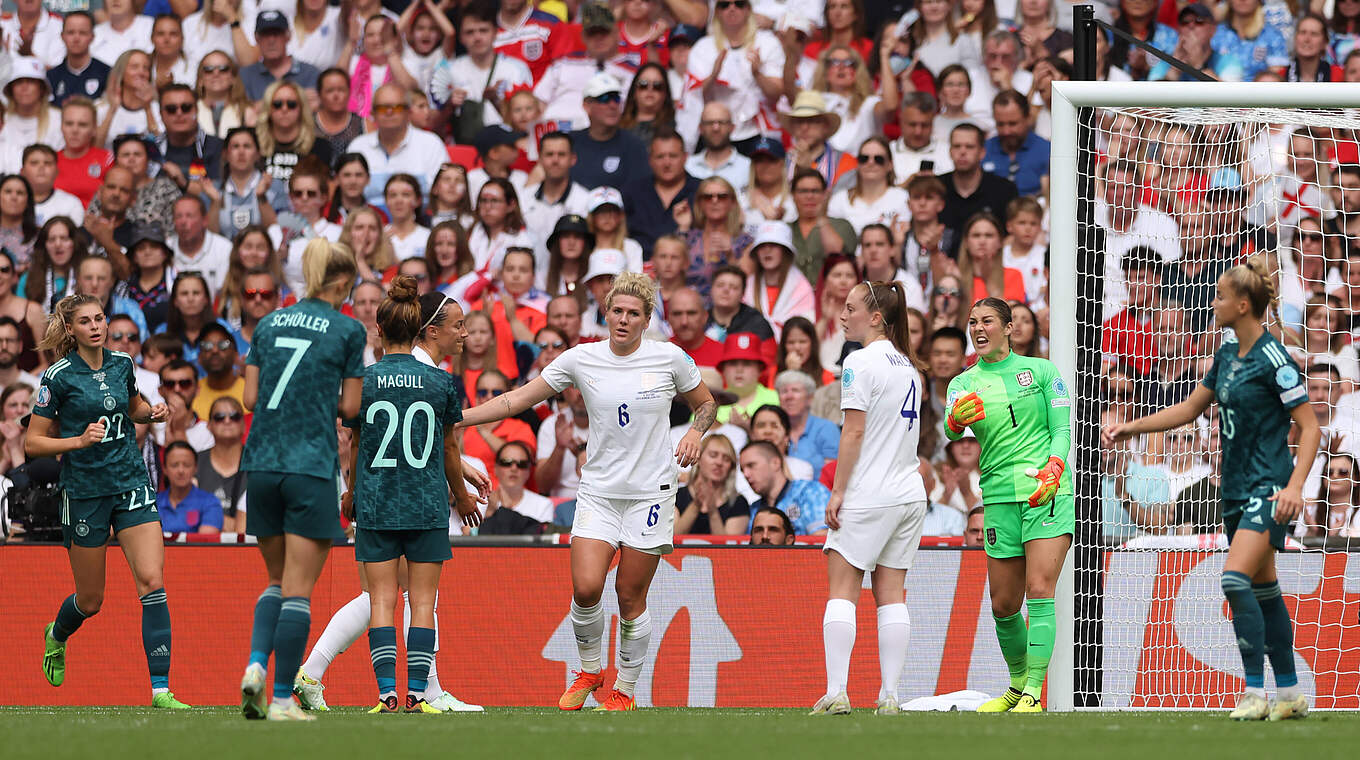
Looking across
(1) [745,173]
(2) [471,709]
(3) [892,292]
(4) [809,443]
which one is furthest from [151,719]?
(1) [745,173]

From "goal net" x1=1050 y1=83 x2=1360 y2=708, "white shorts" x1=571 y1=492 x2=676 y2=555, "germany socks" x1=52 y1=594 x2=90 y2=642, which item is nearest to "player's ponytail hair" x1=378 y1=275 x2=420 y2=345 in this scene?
"white shorts" x1=571 y1=492 x2=676 y2=555

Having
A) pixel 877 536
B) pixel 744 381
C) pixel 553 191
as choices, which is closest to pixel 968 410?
pixel 877 536

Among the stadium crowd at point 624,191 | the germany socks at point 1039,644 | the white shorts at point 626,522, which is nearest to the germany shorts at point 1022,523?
the germany socks at point 1039,644

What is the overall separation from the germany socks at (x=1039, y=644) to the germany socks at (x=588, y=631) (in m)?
2.26

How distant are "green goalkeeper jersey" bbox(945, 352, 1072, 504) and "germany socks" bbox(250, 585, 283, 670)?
353cm

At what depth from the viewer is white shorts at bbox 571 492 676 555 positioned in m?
8.47

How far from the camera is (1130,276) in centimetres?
1109

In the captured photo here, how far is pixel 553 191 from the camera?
47.4 feet

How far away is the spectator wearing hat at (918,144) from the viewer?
1400 cm

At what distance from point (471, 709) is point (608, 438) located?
67.6 inches

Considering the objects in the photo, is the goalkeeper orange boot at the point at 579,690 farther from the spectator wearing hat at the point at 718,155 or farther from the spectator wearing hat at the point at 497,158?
the spectator wearing hat at the point at 497,158

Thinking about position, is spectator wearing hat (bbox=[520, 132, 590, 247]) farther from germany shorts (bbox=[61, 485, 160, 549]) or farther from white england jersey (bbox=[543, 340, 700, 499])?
germany shorts (bbox=[61, 485, 160, 549])

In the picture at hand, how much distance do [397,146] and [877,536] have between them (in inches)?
324

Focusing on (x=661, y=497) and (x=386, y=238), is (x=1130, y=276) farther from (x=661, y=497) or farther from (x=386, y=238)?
(x=386, y=238)
